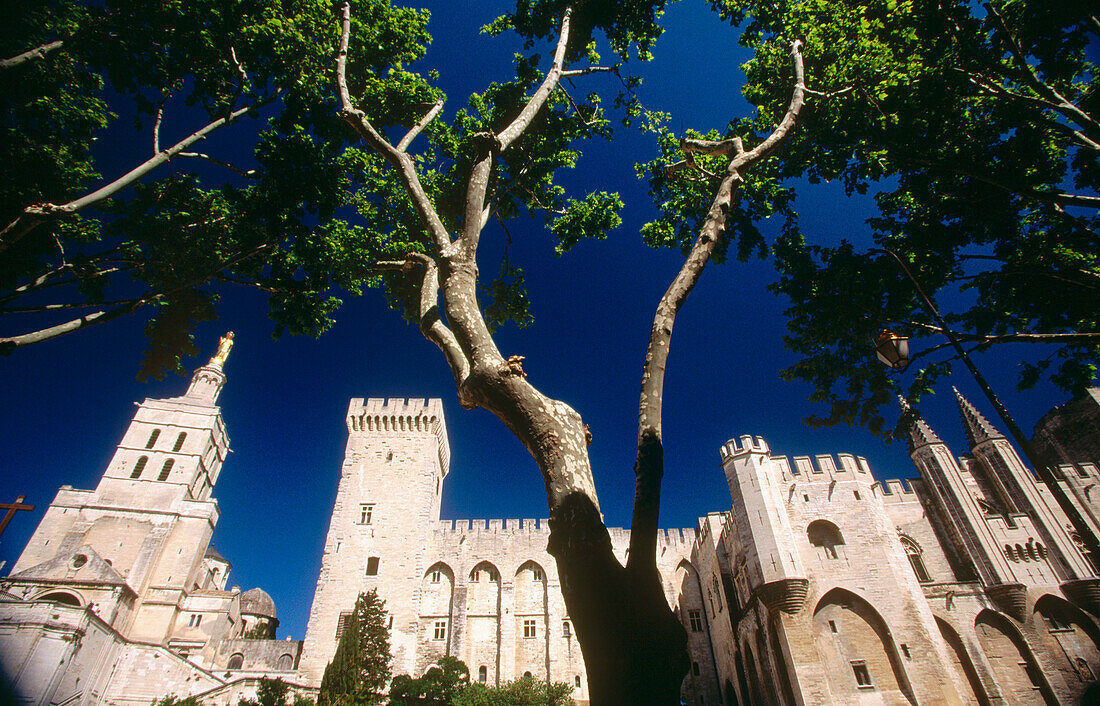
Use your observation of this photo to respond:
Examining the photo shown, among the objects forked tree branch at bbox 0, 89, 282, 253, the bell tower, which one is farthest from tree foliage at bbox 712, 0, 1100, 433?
the bell tower

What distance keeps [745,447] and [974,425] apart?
1383 cm

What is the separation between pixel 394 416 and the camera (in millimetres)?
32781

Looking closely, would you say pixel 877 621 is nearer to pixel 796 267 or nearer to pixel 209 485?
pixel 796 267

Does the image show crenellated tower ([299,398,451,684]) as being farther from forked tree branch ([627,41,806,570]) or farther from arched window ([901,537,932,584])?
forked tree branch ([627,41,806,570])

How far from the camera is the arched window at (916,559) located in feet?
76.1

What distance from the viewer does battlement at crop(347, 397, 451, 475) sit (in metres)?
32.6

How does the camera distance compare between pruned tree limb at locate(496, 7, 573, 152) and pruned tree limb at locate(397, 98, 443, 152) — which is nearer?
pruned tree limb at locate(496, 7, 573, 152)

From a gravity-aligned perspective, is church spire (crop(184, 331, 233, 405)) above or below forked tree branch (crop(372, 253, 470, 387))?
above

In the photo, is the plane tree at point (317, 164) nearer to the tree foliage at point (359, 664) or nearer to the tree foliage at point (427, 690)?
the tree foliage at point (359, 664)

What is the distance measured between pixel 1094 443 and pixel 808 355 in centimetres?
2892

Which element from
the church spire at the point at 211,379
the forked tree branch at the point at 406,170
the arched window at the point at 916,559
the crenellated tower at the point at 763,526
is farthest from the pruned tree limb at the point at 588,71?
the church spire at the point at 211,379

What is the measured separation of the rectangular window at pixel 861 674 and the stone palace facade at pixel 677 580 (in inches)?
2.3

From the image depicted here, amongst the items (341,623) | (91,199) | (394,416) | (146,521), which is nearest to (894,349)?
(91,199)

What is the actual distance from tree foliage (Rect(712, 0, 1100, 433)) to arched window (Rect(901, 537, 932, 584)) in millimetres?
17715
